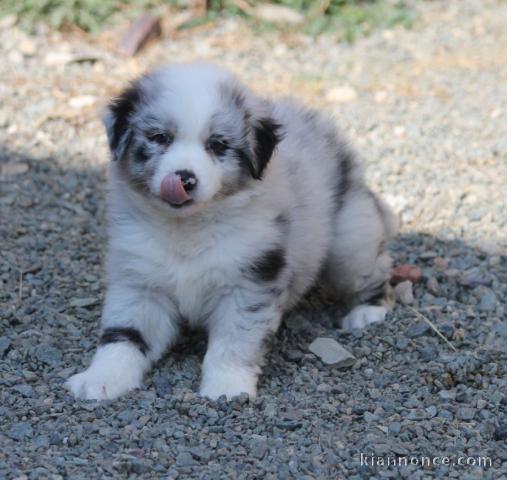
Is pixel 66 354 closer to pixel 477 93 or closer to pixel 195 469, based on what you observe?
pixel 195 469

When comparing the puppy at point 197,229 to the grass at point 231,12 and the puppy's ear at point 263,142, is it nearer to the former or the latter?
the puppy's ear at point 263,142

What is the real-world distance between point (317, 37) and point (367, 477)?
282 inches

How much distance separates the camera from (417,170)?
7.50 meters

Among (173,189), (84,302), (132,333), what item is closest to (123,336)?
(132,333)

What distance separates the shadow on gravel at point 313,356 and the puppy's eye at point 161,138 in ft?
3.68

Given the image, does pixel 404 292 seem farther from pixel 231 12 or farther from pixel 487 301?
pixel 231 12

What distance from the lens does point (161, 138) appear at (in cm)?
448

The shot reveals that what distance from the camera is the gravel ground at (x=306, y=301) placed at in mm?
4059

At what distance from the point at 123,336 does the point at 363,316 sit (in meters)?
1.42

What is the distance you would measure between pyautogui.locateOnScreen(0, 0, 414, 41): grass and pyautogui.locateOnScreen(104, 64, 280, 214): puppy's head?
17.6 feet

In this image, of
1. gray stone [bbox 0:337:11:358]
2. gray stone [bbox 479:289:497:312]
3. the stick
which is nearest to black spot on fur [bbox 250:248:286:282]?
the stick

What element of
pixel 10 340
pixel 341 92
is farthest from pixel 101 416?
pixel 341 92

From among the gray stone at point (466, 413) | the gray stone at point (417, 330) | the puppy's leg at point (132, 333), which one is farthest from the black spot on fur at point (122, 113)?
the gray stone at point (466, 413)

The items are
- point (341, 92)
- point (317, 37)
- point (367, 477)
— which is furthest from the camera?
point (317, 37)
